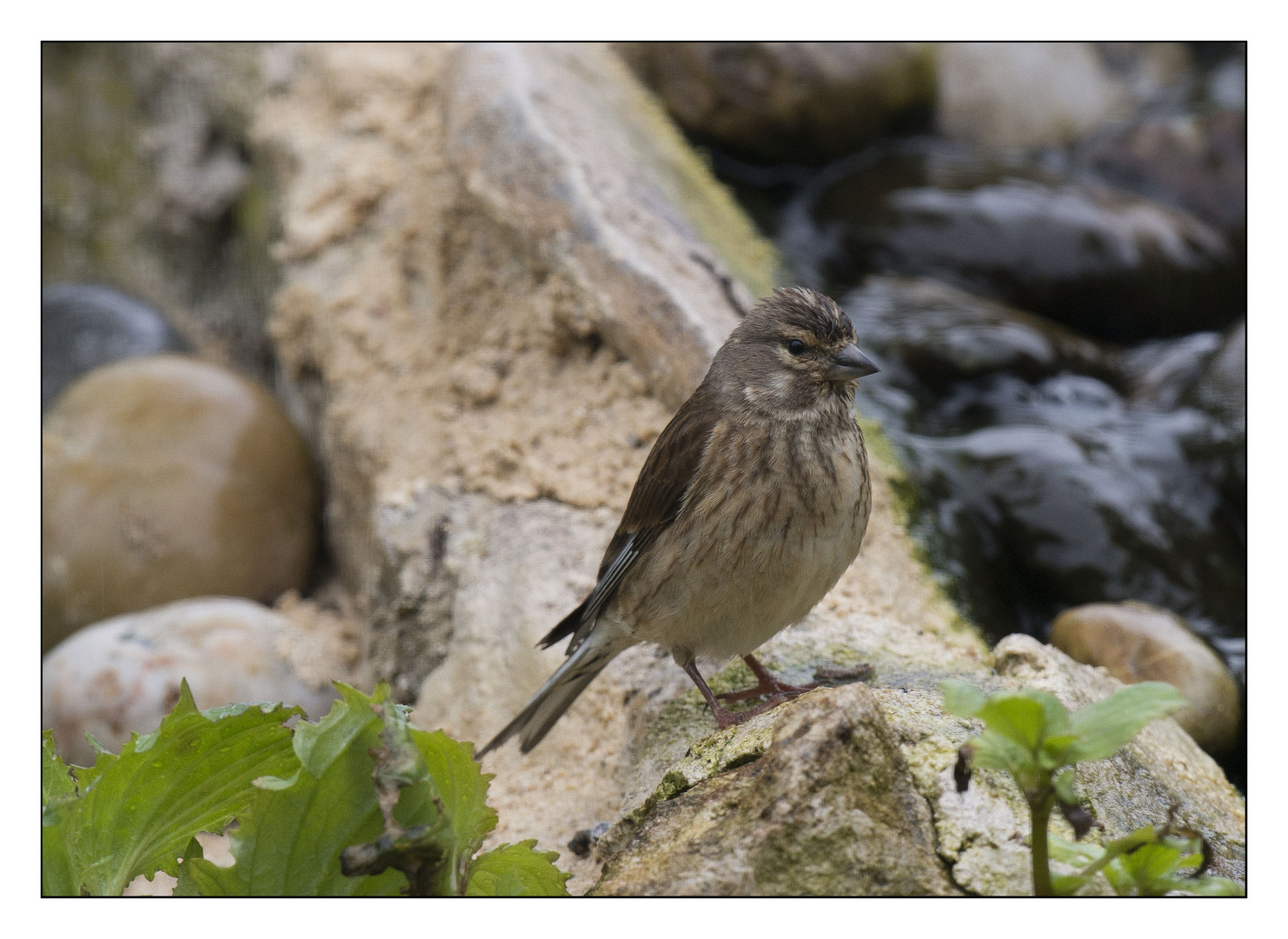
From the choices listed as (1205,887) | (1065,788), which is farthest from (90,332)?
(1205,887)

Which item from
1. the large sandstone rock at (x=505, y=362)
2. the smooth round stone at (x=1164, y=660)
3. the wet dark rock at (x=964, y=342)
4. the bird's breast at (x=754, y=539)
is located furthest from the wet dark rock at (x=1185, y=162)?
the bird's breast at (x=754, y=539)

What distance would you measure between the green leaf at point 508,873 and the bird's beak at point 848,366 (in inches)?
58.7

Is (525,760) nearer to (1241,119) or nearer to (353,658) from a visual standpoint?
(353,658)

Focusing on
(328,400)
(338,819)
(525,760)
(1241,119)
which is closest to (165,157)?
(328,400)

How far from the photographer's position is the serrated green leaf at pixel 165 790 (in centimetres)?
215

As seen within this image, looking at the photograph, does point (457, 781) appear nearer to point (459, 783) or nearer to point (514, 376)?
point (459, 783)

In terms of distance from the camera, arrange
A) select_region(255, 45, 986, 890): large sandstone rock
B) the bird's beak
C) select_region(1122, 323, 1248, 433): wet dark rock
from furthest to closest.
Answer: select_region(1122, 323, 1248, 433): wet dark rock
select_region(255, 45, 986, 890): large sandstone rock
the bird's beak

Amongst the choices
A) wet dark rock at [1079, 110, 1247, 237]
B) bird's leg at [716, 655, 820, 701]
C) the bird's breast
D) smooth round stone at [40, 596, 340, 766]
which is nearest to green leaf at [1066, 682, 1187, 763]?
the bird's breast

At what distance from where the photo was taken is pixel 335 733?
→ 199 cm

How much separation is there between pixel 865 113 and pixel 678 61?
46.2 inches

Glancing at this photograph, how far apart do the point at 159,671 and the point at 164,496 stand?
1.03m

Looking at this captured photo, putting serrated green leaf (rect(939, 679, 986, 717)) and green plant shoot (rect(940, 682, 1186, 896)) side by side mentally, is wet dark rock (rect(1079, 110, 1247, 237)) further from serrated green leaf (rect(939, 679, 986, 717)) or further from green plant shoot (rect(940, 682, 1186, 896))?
serrated green leaf (rect(939, 679, 986, 717))

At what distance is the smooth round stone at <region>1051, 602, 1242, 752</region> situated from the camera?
3670 mm

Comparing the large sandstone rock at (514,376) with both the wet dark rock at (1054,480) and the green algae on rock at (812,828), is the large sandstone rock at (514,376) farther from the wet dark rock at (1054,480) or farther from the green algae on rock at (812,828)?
the wet dark rock at (1054,480)
